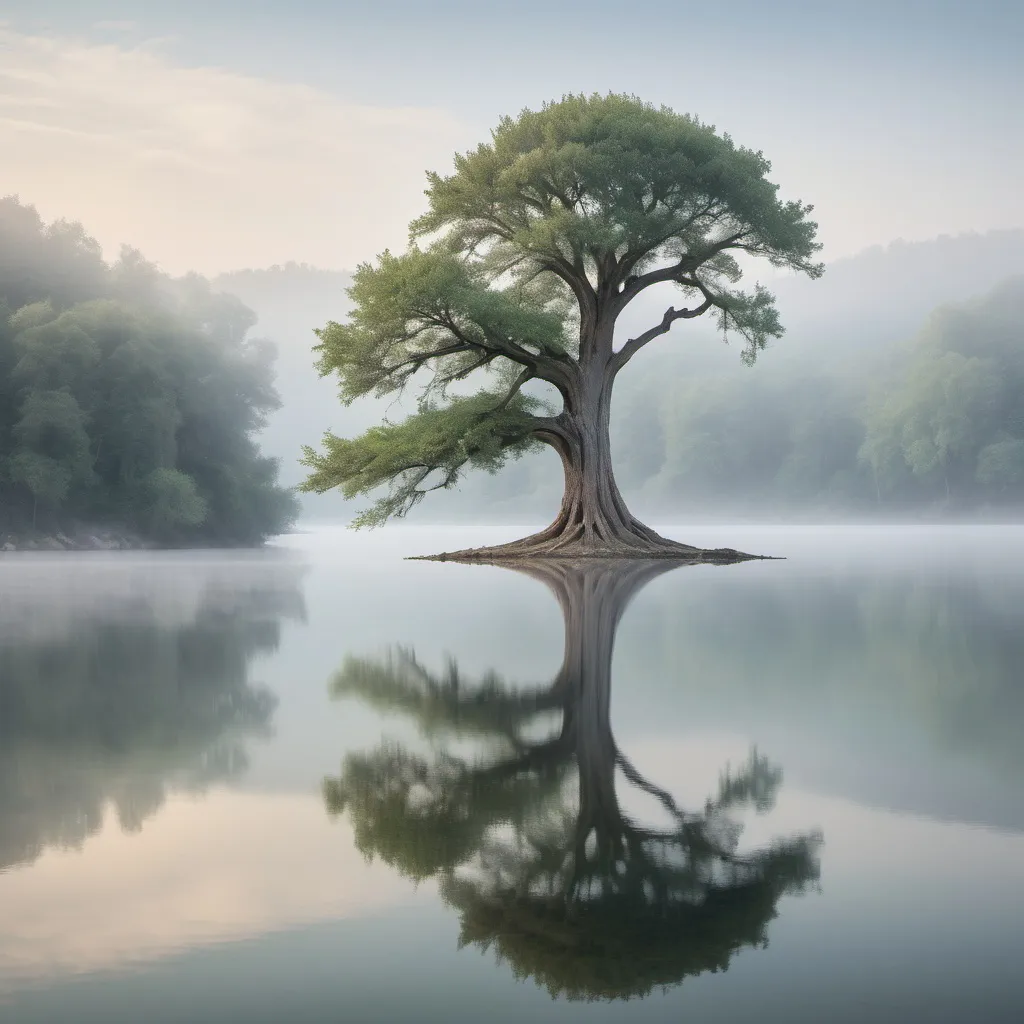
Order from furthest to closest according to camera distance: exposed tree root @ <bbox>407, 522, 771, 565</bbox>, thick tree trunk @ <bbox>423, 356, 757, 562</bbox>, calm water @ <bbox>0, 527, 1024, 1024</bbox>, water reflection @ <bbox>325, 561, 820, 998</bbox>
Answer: thick tree trunk @ <bbox>423, 356, 757, 562</bbox> < exposed tree root @ <bbox>407, 522, 771, 565</bbox> < water reflection @ <bbox>325, 561, 820, 998</bbox> < calm water @ <bbox>0, 527, 1024, 1024</bbox>

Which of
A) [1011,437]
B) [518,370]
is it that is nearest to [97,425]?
[518,370]

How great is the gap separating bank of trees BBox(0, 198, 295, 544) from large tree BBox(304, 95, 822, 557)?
16.0 meters

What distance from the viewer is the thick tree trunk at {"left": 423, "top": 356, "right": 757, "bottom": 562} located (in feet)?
80.2

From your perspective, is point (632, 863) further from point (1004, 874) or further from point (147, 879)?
point (147, 879)

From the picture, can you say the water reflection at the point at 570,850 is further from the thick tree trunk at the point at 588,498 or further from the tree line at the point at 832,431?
the tree line at the point at 832,431

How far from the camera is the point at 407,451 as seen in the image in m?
22.2

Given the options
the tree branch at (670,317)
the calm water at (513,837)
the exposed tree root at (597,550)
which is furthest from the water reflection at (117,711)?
the tree branch at (670,317)

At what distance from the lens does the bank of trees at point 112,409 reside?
3550cm

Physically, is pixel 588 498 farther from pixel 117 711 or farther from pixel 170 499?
pixel 117 711

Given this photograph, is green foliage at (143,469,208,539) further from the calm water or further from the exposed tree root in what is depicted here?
the calm water

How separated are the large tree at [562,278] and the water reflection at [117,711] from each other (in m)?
11.9

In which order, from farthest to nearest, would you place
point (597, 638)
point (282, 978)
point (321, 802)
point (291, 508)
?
1. point (291, 508)
2. point (597, 638)
3. point (321, 802)
4. point (282, 978)

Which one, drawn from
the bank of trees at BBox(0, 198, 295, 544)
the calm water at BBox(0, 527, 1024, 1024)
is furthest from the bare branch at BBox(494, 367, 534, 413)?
the bank of trees at BBox(0, 198, 295, 544)

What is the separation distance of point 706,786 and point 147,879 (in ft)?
5.23
